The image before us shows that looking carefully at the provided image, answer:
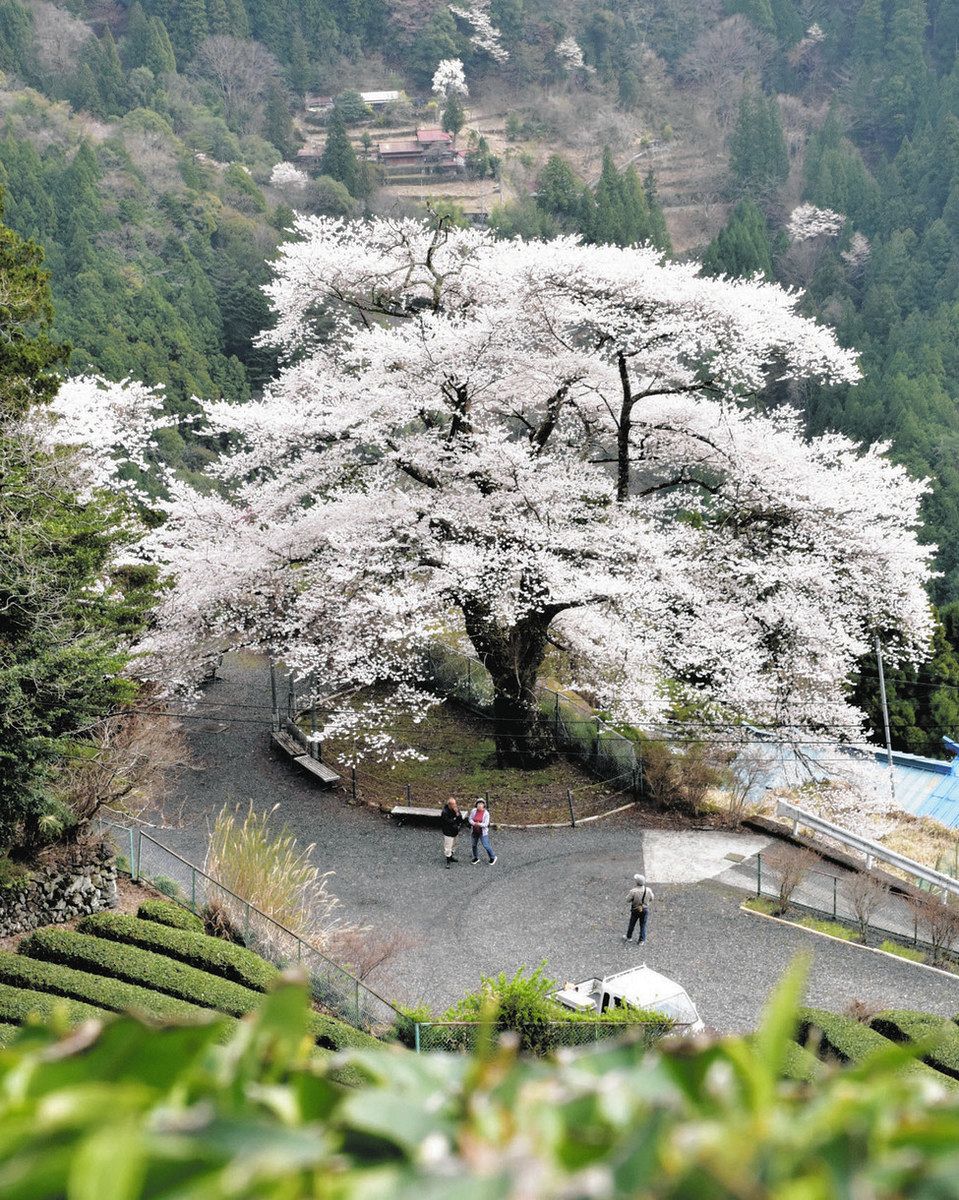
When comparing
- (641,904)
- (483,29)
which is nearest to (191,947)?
(641,904)

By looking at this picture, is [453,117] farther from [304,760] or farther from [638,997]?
[638,997]

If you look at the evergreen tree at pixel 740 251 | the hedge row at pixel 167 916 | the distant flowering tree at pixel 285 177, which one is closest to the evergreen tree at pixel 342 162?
the distant flowering tree at pixel 285 177

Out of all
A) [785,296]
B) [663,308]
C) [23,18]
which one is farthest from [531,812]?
[23,18]

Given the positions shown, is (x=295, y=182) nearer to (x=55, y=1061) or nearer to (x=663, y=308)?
(x=663, y=308)

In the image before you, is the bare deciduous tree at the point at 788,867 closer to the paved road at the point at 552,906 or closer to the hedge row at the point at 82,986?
the paved road at the point at 552,906

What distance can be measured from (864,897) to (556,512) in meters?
7.33

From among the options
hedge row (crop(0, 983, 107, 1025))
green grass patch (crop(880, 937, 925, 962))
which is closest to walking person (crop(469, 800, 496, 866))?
green grass patch (crop(880, 937, 925, 962))

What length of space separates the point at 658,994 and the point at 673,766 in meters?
7.55

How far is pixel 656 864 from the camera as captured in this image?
1723 centimetres

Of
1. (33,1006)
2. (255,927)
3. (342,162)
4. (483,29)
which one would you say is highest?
(483,29)

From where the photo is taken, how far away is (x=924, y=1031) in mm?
11383

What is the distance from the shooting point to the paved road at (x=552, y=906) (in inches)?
539

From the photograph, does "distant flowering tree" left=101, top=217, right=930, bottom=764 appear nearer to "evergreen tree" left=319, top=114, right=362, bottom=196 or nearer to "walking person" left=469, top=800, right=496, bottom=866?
"walking person" left=469, top=800, right=496, bottom=866

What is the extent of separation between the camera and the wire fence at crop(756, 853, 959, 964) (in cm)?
1517
